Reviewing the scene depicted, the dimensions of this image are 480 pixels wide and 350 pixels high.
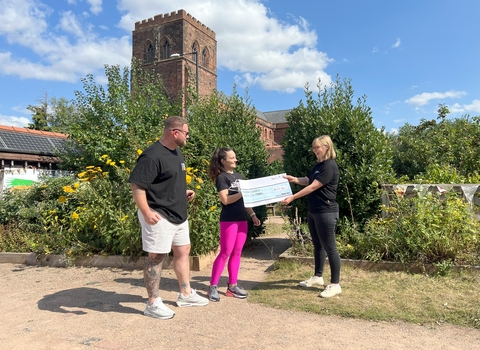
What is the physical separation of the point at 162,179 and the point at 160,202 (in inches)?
9.0

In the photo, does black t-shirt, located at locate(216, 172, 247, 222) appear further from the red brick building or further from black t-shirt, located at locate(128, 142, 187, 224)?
the red brick building

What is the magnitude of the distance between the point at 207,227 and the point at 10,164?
717 cm

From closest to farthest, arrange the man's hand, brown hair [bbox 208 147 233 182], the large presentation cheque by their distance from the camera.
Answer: the man's hand, the large presentation cheque, brown hair [bbox 208 147 233 182]

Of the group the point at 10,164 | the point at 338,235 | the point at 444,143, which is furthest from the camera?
the point at 444,143

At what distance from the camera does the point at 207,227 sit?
5578mm

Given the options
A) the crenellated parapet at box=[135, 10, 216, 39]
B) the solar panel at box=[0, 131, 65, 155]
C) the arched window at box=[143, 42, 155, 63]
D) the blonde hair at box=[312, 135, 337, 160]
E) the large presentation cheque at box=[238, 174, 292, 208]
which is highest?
the crenellated parapet at box=[135, 10, 216, 39]

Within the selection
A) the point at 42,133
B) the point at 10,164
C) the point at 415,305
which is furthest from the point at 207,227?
the point at 42,133

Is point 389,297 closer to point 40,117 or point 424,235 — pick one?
point 424,235

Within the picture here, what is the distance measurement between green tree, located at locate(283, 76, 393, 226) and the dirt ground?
8.49 feet

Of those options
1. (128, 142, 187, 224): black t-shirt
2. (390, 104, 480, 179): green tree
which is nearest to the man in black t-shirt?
(128, 142, 187, 224): black t-shirt

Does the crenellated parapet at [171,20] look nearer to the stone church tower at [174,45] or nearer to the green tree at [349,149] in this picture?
the stone church tower at [174,45]

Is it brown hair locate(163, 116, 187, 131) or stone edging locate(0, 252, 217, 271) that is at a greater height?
brown hair locate(163, 116, 187, 131)

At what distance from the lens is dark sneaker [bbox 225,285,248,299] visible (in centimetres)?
417

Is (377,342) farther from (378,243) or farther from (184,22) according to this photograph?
(184,22)
